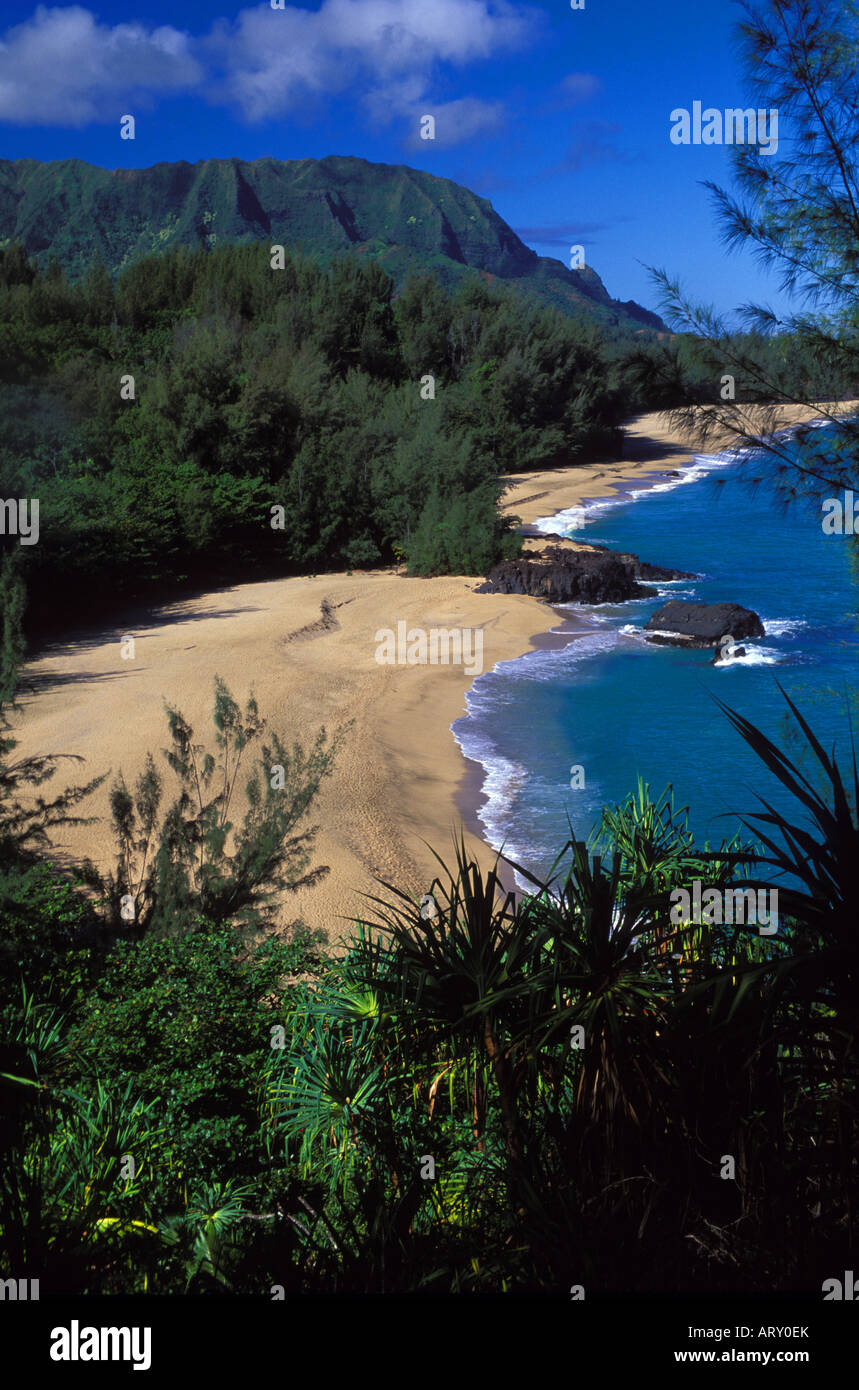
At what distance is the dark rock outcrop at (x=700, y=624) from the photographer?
1012 inches

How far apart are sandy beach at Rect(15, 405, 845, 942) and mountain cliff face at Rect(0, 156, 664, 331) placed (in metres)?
104

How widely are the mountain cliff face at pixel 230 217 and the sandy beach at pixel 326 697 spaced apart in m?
104

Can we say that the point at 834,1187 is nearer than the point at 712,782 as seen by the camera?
Yes

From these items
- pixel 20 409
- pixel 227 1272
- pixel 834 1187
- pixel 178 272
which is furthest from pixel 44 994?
pixel 178 272

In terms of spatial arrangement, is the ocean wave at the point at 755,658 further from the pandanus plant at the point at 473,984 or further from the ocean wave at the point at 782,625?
the pandanus plant at the point at 473,984

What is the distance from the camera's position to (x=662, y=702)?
21.6 metres

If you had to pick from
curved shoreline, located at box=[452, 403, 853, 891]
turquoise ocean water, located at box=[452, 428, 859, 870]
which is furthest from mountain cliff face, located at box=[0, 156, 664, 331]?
turquoise ocean water, located at box=[452, 428, 859, 870]

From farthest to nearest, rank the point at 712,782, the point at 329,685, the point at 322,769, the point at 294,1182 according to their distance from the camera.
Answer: the point at 329,685, the point at 712,782, the point at 322,769, the point at 294,1182

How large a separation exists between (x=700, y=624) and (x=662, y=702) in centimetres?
540

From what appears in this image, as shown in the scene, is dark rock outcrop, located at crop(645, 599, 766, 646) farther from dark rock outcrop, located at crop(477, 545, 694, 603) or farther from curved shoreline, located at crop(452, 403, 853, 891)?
dark rock outcrop, located at crop(477, 545, 694, 603)

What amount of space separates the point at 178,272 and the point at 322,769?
166 ft

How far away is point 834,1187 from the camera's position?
A: 10.8 feet
